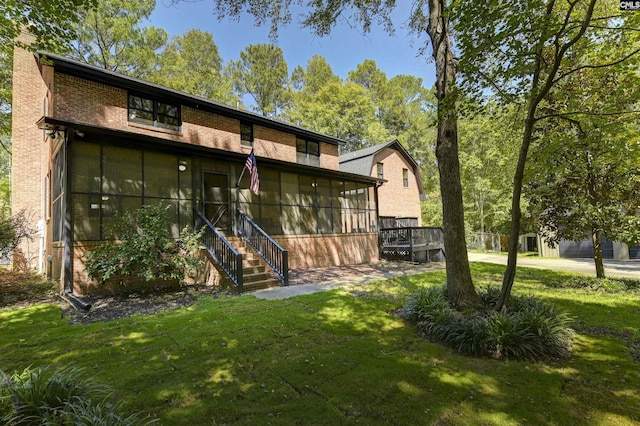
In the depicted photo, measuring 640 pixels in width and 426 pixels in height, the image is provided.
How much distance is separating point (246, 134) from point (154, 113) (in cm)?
399

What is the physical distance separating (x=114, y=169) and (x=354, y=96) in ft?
77.8

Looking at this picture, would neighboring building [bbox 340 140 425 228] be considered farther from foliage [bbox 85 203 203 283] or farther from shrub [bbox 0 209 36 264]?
shrub [bbox 0 209 36 264]

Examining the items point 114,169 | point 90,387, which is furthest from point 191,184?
point 90,387

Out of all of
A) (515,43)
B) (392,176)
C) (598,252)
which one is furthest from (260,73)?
(598,252)

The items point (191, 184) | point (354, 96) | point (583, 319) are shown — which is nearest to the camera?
point (583, 319)

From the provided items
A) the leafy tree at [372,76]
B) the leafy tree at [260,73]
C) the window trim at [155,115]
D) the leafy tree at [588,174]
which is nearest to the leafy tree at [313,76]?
the leafy tree at [260,73]

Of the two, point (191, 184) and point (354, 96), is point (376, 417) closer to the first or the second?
point (191, 184)

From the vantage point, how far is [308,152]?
1656 centimetres

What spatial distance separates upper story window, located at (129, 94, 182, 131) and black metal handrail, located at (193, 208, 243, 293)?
442 cm

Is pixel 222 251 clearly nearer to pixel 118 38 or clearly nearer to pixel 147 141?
pixel 147 141

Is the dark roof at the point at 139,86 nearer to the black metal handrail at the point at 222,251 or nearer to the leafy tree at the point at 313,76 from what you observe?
the black metal handrail at the point at 222,251

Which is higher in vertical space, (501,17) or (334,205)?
(501,17)

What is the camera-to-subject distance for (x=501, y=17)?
4137 millimetres

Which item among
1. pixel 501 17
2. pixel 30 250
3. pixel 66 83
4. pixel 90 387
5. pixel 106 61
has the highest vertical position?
pixel 106 61
